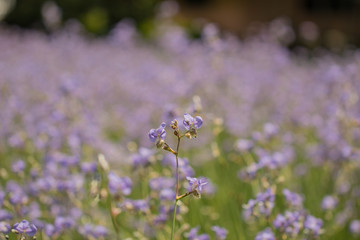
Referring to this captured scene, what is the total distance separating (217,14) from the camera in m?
16.4

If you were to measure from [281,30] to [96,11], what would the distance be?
785cm

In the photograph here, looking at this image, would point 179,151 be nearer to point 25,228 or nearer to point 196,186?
point 196,186

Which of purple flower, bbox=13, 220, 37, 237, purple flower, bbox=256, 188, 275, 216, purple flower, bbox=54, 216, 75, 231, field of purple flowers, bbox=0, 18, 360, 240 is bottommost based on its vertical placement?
purple flower, bbox=13, 220, 37, 237

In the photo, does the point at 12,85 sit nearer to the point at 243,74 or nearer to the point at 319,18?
the point at 243,74

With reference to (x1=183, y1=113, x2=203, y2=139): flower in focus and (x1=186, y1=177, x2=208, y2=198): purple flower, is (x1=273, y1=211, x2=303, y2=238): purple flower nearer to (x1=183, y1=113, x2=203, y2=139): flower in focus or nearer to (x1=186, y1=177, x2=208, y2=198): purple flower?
(x1=186, y1=177, x2=208, y2=198): purple flower

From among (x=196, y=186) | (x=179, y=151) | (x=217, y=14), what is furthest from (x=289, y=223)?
(x=217, y=14)

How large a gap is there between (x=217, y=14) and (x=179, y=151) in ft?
46.0

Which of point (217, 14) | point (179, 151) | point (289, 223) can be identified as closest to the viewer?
point (289, 223)

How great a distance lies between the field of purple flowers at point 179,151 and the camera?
192 centimetres

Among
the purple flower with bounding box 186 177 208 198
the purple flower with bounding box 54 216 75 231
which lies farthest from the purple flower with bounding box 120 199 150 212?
the purple flower with bounding box 186 177 208 198

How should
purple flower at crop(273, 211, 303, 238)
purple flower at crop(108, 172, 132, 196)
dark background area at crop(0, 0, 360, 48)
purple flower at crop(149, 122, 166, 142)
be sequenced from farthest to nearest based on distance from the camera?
dark background area at crop(0, 0, 360, 48) → purple flower at crop(108, 172, 132, 196) → purple flower at crop(273, 211, 303, 238) → purple flower at crop(149, 122, 166, 142)

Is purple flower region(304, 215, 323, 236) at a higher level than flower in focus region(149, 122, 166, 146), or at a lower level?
lower

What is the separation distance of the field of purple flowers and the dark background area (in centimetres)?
608

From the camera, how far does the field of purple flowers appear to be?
1.92m
